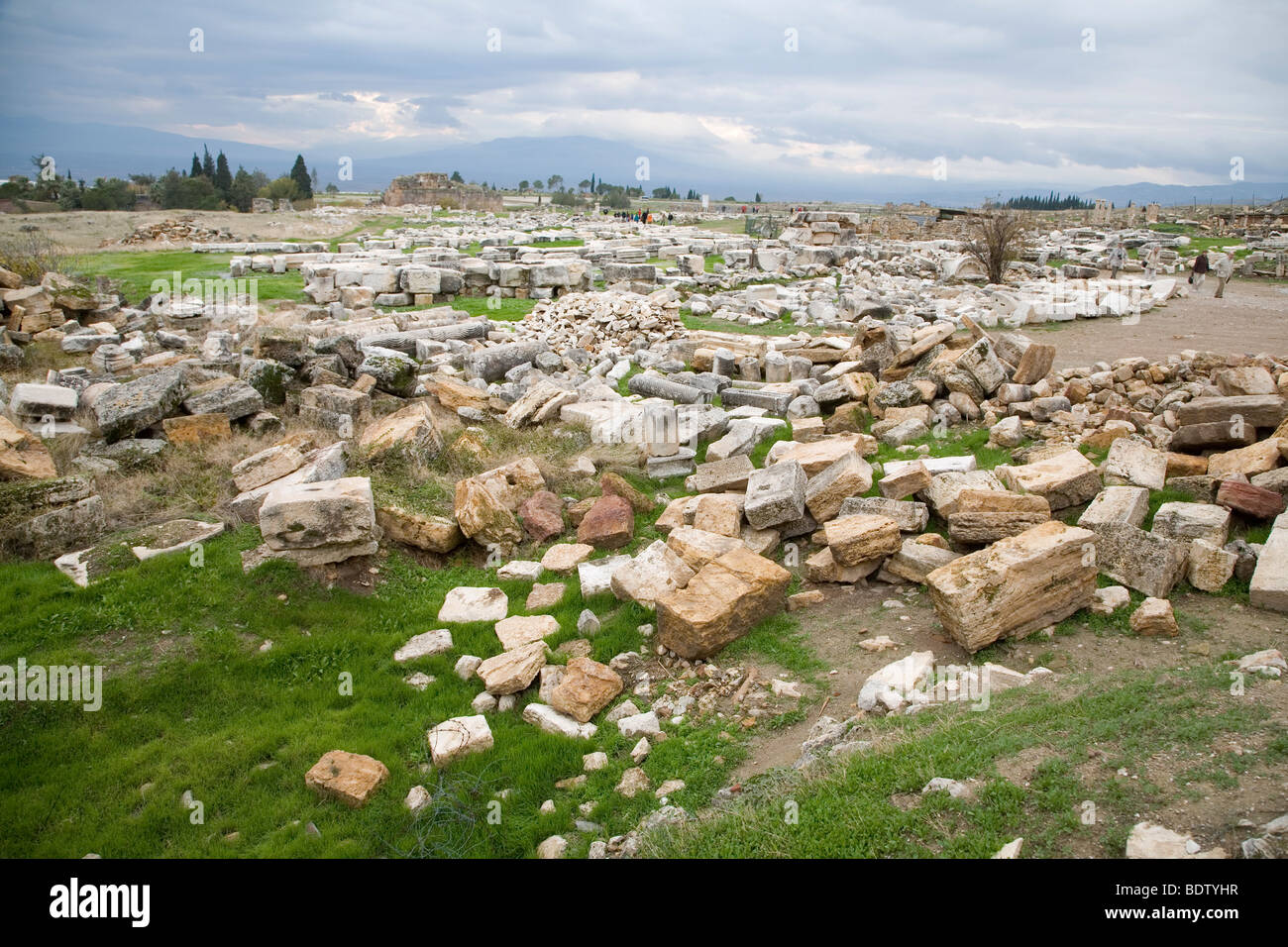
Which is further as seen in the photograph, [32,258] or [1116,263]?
[1116,263]

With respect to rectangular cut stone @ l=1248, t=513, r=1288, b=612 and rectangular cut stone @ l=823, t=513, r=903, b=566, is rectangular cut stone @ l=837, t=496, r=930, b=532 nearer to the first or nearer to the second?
rectangular cut stone @ l=823, t=513, r=903, b=566

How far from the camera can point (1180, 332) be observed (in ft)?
57.4

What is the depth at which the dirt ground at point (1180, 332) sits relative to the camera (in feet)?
50.4

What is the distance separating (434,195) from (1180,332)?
55.3 metres

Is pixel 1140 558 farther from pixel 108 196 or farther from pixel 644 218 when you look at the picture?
pixel 108 196

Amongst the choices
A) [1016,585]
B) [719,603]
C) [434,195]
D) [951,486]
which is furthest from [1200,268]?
[434,195]

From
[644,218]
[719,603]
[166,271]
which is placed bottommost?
[719,603]

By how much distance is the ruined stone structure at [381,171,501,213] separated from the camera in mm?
61031

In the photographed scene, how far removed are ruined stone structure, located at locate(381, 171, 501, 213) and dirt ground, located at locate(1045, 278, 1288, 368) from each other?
49.5 m

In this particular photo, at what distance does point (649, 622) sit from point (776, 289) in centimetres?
1786

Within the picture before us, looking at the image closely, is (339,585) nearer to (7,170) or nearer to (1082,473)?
(1082,473)

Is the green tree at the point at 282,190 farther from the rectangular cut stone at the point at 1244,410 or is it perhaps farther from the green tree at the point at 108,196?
the rectangular cut stone at the point at 1244,410

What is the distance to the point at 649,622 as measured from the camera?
281 inches
